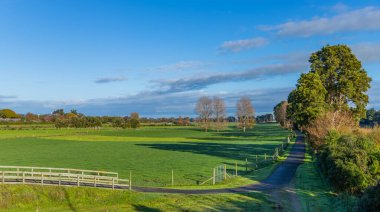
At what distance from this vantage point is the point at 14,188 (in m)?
34.8

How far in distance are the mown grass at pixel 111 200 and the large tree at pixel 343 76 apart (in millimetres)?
36802

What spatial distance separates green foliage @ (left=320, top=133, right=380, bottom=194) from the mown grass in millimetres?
6295

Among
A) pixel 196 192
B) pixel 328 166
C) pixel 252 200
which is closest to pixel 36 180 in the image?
pixel 196 192

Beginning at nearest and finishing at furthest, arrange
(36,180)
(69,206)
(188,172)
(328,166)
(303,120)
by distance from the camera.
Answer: (69,206), (328,166), (36,180), (188,172), (303,120)

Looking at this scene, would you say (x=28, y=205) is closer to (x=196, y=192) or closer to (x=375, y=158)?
(x=196, y=192)

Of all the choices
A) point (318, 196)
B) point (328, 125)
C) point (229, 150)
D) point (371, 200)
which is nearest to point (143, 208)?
point (318, 196)

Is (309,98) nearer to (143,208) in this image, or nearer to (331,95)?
(331,95)

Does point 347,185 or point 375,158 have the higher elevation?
point 375,158

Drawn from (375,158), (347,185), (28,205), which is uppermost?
(375,158)

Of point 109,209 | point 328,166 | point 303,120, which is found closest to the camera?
point 109,209

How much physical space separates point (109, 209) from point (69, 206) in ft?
14.9

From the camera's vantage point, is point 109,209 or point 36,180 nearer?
point 109,209

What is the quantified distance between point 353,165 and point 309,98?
2916 centimetres

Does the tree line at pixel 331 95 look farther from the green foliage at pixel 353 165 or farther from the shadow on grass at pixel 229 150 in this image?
the green foliage at pixel 353 165
